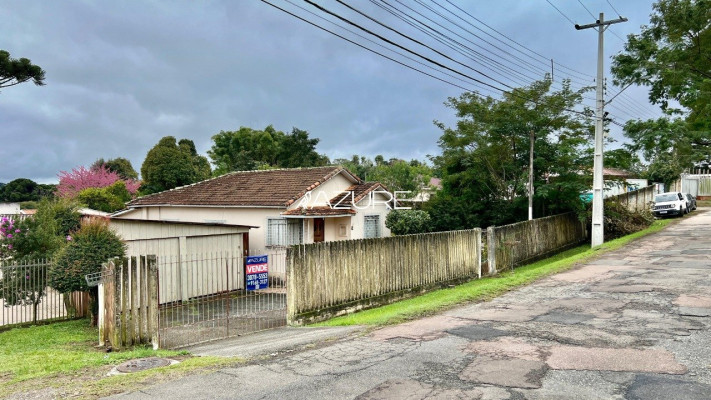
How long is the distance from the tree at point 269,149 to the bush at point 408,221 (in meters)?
28.4

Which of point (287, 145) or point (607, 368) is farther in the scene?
point (287, 145)

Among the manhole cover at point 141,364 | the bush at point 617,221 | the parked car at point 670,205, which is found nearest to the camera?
the manhole cover at point 141,364

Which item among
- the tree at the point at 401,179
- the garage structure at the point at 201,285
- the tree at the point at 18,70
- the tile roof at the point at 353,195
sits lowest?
the garage structure at the point at 201,285

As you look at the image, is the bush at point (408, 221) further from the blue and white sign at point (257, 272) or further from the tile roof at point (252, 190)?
the blue and white sign at point (257, 272)

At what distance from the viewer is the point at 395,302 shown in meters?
13.2

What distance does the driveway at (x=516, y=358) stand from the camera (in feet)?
17.5

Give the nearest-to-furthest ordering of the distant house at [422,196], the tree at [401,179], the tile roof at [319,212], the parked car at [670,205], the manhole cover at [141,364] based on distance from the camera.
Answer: the manhole cover at [141,364] < the tile roof at [319,212] < the distant house at [422,196] < the parked car at [670,205] < the tree at [401,179]

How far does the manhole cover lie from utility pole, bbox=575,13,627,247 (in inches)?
709

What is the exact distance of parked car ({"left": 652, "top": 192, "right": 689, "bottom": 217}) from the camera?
1221 inches

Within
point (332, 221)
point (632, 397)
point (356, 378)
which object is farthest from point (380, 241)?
point (332, 221)

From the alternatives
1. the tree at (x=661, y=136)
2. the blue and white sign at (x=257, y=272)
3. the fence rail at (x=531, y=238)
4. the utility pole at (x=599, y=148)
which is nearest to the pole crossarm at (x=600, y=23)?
the utility pole at (x=599, y=148)

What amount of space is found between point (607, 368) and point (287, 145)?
48185 millimetres

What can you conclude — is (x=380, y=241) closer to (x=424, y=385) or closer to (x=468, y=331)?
(x=468, y=331)

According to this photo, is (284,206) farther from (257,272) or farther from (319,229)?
(257,272)
